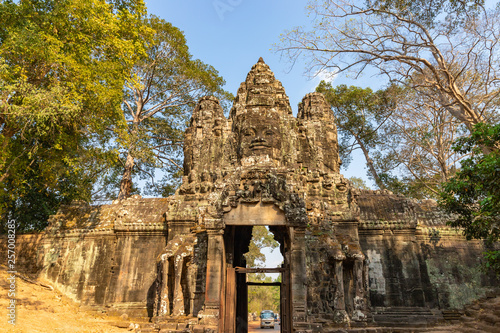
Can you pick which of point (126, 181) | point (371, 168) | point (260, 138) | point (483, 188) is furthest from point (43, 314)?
point (371, 168)

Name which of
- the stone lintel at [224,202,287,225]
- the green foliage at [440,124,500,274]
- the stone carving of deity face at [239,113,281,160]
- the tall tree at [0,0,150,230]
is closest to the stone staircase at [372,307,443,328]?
the green foliage at [440,124,500,274]

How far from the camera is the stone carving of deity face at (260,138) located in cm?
1280

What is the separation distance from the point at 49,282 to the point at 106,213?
3237mm

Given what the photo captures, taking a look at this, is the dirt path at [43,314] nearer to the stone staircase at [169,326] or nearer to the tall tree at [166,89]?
the stone staircase at [169,326]

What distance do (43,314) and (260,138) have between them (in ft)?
29.3

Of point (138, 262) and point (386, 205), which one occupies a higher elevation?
point (386, 205)

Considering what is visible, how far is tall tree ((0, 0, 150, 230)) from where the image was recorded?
10.6 m

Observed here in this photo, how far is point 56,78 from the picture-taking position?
11.8 metres

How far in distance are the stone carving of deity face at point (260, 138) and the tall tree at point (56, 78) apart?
4.97 meters

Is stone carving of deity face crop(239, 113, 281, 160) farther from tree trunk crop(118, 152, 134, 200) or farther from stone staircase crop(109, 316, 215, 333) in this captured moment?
tree trunk crop(118, 152, 134, 200)

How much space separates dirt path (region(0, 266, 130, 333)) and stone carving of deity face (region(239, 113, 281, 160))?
23.9 feet

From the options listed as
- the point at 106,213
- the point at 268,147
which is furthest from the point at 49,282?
the point at 268,147

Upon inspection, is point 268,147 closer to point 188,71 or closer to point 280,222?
point 280,222

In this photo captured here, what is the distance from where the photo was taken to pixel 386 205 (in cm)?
1377
